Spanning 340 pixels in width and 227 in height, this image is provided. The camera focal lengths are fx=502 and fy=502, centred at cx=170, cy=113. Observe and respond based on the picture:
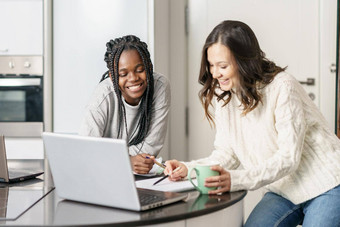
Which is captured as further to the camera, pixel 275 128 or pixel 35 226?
pixel 275 128

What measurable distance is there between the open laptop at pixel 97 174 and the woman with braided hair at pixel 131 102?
697mm

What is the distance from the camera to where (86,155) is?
1.29 meters

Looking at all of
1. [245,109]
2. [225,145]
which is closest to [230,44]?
[245,109]

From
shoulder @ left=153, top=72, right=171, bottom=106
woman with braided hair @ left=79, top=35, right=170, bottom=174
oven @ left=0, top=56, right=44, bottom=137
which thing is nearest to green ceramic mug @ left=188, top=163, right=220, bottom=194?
woman with braided hair @ left=79, top=35, right=170, bottom=174

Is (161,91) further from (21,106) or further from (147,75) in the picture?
(21,106)

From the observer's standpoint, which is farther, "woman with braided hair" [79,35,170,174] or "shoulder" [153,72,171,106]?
"shoulder" [153,72,171,106]

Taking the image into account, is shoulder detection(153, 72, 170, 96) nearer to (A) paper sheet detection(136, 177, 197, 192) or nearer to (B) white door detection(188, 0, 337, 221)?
(A) paper sheet detection(136, 177, 197, 192)

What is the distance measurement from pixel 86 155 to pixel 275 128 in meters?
0.70

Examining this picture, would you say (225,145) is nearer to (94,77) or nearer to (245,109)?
(245,109)

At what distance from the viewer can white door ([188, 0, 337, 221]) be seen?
3.49 meters

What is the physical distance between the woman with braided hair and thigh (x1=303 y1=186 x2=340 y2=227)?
0.71 meters

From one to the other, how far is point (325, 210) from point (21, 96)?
2225 mm

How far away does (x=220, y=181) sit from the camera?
1473mm

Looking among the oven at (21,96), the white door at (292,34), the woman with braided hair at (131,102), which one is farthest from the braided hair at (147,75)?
the white door at (292,34)
